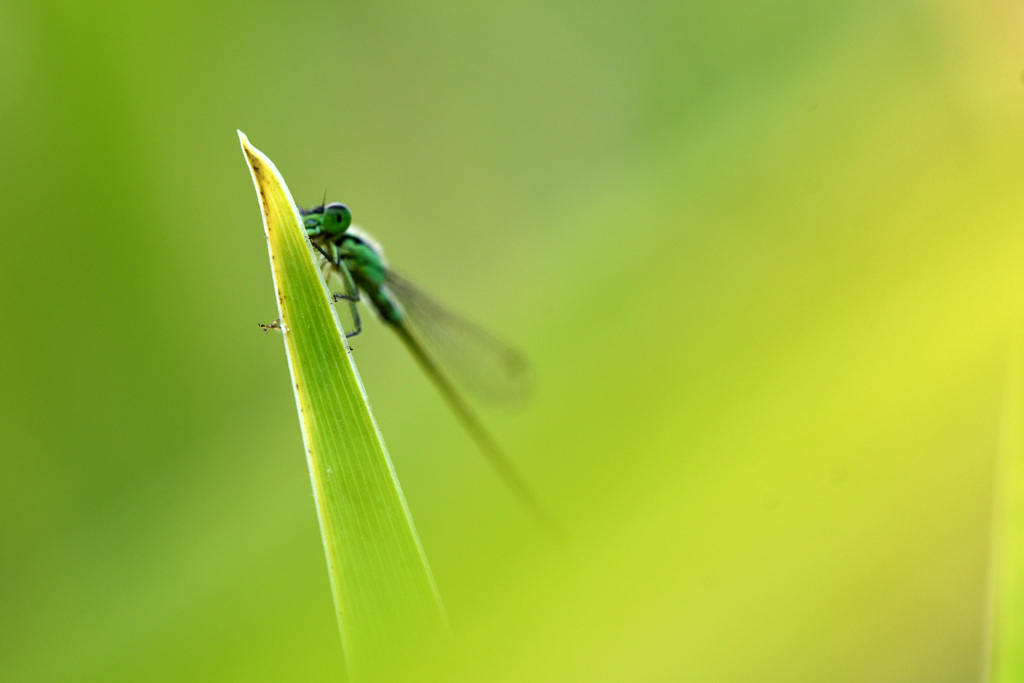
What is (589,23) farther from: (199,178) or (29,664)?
(29,664)

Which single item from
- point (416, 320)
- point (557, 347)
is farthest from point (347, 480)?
point (416, 320)

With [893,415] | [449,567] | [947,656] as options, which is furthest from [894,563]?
[449,567]

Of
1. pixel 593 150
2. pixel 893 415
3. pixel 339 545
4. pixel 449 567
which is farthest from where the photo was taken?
pixel 593 150

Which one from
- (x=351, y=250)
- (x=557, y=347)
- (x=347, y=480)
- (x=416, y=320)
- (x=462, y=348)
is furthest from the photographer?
(x=462, y=348)

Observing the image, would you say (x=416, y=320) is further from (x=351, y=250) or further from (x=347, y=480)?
(x=347, y=480)

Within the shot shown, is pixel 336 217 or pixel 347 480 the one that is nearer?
pixel 347 480

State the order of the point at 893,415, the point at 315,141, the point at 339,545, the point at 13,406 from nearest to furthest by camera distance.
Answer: the point at 339,545
the point at 13,406
the point at 893,415
the point at 315,141

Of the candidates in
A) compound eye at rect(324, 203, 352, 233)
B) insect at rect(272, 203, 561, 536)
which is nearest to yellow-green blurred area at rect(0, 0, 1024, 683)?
insect at rect(272, 203, 561, 536)

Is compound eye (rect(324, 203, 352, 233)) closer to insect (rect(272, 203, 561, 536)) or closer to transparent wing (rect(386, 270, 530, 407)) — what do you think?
insect (rect(272, 203, 561, 536))
